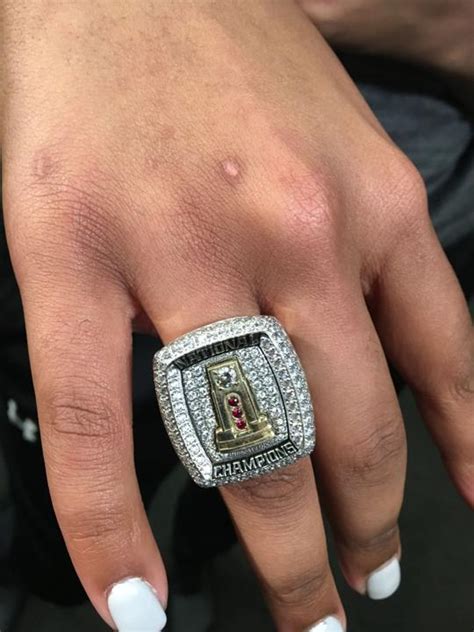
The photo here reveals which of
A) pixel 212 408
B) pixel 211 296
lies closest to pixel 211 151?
pixel 211 296

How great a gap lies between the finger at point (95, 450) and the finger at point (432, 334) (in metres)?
0.31

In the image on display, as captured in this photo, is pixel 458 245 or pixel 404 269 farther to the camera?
pixel 458 245

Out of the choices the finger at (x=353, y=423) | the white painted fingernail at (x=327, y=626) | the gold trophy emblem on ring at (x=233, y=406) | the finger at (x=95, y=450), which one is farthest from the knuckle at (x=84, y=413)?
the white painted fingernail at (x=327, y=626)

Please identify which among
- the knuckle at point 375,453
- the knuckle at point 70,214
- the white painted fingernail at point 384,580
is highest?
the knuckle at point 70,214

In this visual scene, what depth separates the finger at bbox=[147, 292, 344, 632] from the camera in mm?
735

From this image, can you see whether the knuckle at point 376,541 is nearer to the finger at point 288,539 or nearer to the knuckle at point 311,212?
the finger at point 288,539

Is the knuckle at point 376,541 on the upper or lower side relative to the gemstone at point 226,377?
lower

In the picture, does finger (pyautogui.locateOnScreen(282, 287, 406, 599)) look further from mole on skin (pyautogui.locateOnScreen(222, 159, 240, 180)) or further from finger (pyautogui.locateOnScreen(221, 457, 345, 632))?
mole on skin (pyautogui.locateOnScreen(222, 159, 240, 180))

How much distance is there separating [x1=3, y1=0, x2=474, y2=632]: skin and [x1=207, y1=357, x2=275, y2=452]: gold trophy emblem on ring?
0.19 feet

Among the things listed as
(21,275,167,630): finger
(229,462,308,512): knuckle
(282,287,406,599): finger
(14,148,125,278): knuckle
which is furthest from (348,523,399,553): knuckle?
(14,148,125,278): knuckle

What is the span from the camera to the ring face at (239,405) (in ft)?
2.29

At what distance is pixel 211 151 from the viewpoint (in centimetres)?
76

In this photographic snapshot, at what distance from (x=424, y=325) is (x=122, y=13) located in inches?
19.1

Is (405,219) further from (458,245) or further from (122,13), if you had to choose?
(122,13)
